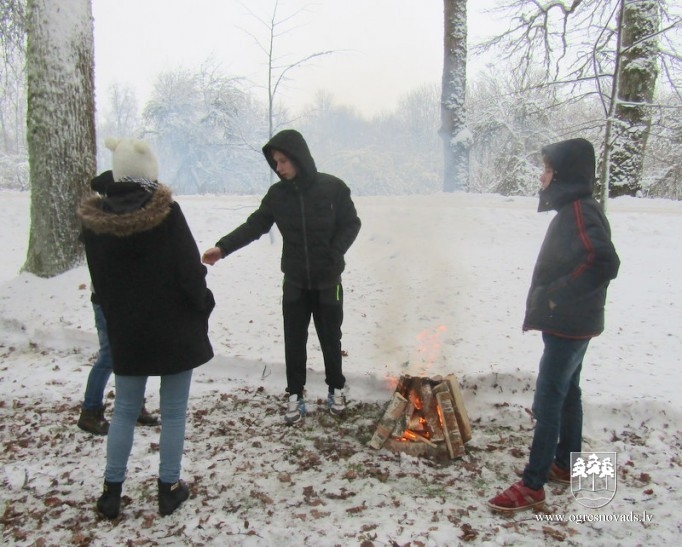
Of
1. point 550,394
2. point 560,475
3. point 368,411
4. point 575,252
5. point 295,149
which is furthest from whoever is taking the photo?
point 368,411

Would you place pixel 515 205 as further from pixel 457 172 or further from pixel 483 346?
pixel 483 346

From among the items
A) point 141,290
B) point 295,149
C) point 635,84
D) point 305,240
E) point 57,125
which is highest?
point 635,84

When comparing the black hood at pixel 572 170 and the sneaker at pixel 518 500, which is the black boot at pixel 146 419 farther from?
the black hood at pixel 572 170

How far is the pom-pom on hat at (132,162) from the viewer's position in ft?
9.29

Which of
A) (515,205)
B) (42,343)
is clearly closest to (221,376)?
(42,343)

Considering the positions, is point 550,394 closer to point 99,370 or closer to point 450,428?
point 450,428

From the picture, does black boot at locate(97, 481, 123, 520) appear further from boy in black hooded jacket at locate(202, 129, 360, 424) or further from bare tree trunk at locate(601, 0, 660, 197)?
bare tree trunk at locate(601, 0, 660, 197)

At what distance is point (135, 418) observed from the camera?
311 centimetres

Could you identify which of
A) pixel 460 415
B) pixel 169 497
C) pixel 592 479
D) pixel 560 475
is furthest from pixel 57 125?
pixel 592 479

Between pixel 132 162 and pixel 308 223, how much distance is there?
1678 mm

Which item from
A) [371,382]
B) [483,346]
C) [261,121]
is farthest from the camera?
[261,121]

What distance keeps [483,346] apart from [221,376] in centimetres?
288

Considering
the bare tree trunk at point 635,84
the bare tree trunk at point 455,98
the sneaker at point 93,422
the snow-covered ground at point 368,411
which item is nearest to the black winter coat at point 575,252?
the snow-covered ground at point 368,411

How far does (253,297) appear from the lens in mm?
7105
